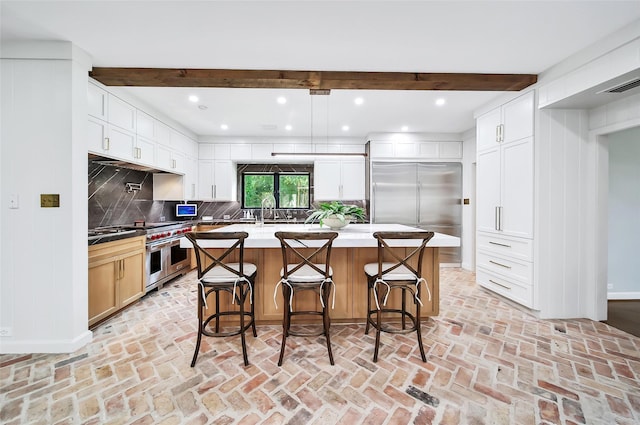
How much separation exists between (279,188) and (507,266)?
4278 mm

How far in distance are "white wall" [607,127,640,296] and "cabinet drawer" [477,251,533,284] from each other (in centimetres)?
148

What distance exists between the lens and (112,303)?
2.82 metres

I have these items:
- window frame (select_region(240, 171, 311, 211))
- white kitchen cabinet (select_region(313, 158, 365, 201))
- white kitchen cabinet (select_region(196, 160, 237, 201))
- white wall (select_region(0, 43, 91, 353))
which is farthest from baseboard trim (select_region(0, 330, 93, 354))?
white kitchen cabinet (select_region(313, 158, 365, 201))

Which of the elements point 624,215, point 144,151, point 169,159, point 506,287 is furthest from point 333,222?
point 624,215

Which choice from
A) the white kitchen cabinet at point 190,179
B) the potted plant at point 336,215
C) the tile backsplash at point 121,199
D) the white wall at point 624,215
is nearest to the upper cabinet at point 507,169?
the white wall at point 624,215

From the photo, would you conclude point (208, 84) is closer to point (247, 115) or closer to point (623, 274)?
point (247, 115)

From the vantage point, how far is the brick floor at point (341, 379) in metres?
1.54

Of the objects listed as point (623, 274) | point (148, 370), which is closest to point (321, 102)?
point (148, 370)

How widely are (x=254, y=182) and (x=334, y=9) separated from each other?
13.8 ft

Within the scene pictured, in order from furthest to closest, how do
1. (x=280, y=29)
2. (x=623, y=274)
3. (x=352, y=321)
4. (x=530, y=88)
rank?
(x=623, y=274), (x=530, y=88), (x=352, y=321), (x=280, y=29)

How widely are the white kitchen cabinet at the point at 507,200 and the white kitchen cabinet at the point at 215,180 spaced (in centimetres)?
444

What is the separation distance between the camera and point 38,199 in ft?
7.28

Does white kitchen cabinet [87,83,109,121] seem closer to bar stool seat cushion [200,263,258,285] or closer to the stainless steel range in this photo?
the stainless steel range

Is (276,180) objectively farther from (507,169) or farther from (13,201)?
(507,169)
